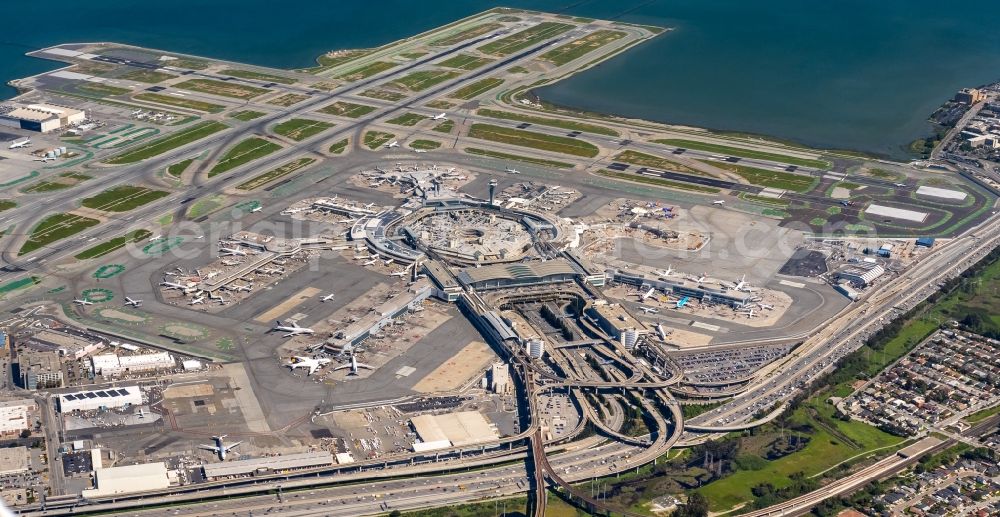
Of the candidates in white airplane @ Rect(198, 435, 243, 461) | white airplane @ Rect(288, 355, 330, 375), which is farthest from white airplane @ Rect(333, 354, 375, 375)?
white airplane @ Rect(198, 435, 243, 461)

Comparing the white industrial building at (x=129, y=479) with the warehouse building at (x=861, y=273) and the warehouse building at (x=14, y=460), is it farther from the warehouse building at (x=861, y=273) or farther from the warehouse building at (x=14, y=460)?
the warehouse building at (x=861, y=273)

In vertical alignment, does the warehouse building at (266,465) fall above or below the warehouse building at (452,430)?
below

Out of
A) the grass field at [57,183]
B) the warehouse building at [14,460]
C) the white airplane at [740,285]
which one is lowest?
the warehouse building at [14,460]

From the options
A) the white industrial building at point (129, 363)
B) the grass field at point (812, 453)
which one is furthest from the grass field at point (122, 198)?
the grass field at point (812, 453)

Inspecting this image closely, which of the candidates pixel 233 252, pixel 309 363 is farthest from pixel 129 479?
pixel 233 252

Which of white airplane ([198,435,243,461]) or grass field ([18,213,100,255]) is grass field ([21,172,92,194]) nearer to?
grass field ([18,213,100,255])

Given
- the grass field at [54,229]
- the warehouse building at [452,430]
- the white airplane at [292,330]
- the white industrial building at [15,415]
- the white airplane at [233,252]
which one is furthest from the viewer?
the grass field at [54,229]

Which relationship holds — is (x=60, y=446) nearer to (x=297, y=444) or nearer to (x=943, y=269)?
(x=297, y=444)
